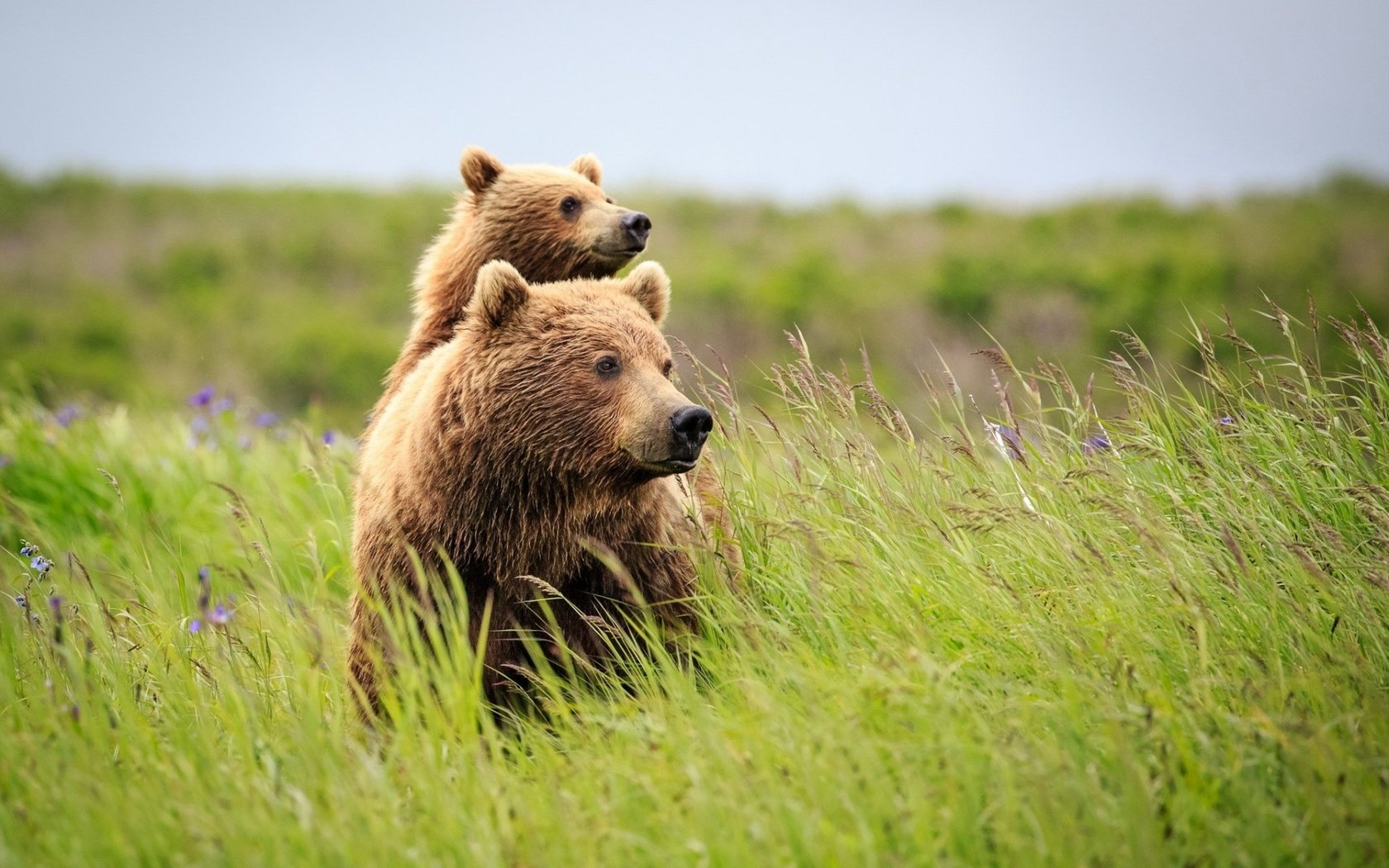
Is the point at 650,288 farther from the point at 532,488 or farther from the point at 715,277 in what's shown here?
the point at 715,277

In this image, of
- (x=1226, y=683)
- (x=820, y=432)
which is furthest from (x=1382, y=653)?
(x=820, y=432)

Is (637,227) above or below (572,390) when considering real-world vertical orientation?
above

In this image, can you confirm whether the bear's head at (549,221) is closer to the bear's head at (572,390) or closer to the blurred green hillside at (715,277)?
the bear's head at (572,390)

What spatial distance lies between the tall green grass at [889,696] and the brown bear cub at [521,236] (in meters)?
1.03

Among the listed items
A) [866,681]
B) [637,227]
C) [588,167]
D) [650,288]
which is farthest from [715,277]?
[866,681]

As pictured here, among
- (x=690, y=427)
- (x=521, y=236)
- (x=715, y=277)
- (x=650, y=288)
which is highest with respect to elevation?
(x=521, y=236)

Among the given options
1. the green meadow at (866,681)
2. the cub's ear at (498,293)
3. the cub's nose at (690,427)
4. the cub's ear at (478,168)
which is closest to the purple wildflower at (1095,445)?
the green meadow at (866,681)

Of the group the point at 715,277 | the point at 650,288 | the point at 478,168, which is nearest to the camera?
the point at 650,288

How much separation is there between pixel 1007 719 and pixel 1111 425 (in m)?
1.55

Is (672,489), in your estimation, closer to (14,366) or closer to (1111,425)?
(1111,425)

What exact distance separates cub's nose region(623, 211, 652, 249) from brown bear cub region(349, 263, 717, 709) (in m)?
1.22

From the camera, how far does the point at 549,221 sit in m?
4.78

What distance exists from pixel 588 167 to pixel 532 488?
2392mm

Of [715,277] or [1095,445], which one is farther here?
[715,277]
